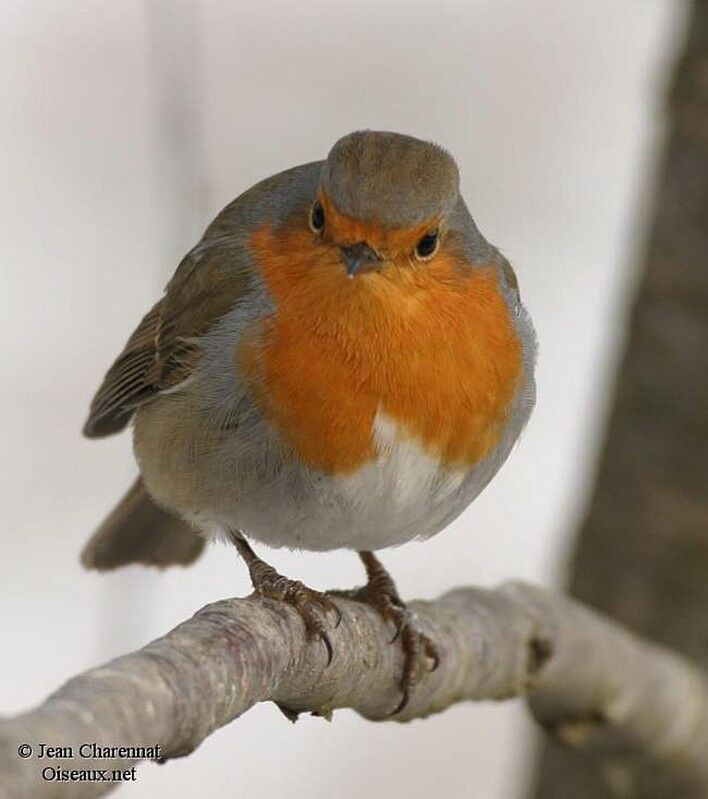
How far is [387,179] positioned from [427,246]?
7.4 inches

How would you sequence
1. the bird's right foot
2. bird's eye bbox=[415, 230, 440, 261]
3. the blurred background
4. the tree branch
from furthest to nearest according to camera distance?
the blurred background < bird's eye bbox=[415, 230, 440, 261] < the bird's right foot < the tree branch

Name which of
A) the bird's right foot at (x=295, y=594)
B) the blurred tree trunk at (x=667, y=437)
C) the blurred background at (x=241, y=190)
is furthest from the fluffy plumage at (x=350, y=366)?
the blurred tree trunk at (x=667, y=437)

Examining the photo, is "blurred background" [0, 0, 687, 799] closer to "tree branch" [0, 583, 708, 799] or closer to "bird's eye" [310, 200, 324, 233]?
"tree branch" [0, 583, 708, 799]

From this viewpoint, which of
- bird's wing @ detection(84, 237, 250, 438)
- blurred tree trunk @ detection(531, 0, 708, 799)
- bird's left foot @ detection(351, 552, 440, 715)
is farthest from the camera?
blurred tree trunk @ detection(531, 0, 708, 799)

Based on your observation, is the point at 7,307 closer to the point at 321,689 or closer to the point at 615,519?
the point at 615,519

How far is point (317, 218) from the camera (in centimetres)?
373

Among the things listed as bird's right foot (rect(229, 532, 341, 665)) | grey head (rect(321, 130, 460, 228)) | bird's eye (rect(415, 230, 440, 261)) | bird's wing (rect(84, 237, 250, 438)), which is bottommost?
bird's right foot (rect(229, 532, 341, 665))

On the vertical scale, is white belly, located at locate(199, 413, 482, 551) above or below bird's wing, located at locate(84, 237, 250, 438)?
below

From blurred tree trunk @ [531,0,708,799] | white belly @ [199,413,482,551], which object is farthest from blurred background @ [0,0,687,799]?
white belly @ [199,413,482,551]

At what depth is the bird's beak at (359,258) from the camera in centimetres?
356

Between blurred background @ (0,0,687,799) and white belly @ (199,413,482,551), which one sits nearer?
white belly @ (199,413,482,551)

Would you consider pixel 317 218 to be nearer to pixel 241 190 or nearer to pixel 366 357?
pixel 366 357

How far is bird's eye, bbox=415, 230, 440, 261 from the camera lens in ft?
12.1

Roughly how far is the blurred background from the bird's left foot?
930mm
